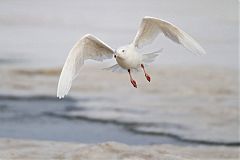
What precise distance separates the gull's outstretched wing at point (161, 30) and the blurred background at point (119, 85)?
202cm

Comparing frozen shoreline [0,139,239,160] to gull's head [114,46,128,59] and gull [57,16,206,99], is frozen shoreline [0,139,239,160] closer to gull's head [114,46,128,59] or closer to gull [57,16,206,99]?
gull [57,16,206,99]

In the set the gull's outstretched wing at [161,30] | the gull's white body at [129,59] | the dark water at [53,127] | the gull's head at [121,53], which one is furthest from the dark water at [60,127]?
the gull's head at [121,53]

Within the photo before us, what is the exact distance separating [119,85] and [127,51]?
4.42m

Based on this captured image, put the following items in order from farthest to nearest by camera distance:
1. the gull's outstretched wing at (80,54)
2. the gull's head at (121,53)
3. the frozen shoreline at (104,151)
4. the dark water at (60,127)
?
the dark water at (60,127), the frozen shoreline at (104,151), the gull's outstretched wing at (80,54), the gull's head at (121,53)

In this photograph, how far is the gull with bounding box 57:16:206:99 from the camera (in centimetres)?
576

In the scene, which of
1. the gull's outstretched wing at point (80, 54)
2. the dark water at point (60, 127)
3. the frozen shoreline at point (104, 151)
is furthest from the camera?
the dark water at point (60, 127)

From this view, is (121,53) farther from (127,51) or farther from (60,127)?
(60,127)

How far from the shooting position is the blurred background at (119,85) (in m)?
8.29

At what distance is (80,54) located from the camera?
241 inches

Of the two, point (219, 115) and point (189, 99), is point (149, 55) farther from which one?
point (189, 99)

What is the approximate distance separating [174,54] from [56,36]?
89.3 inches

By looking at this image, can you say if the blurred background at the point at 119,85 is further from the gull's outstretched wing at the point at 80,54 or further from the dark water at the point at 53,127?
the gull's outstretched wing at the point at 80,54

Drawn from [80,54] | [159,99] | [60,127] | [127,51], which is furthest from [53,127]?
[127,51]

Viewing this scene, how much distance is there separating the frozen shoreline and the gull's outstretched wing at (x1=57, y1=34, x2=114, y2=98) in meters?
0.90
